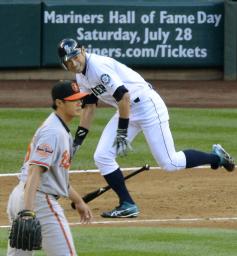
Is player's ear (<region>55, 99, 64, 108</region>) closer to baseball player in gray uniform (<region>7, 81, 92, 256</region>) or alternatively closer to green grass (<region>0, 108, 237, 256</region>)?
baseball player in gray uniform (<region>7, 81, 92, 256</region>)

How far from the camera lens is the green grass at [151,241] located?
8.16 metres

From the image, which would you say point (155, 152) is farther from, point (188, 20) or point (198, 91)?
point (188, 20)

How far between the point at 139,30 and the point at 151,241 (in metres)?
13.5

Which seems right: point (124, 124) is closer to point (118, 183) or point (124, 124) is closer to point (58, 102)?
point (118, 183)

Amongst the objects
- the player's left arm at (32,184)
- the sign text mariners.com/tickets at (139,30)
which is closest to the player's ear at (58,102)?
the player's left arm at (32,184)

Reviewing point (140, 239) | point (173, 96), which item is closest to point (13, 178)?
point (140, 239)

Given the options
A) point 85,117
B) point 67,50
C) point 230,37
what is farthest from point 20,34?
point 67,50

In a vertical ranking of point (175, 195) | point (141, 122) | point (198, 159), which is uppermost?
point (141, 122)

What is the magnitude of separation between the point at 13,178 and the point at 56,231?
5729mm

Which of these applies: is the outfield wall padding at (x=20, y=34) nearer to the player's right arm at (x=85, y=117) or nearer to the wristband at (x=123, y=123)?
the player's right arm at (x=85, y=117)

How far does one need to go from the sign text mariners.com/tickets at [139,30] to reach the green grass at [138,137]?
3.92 metres

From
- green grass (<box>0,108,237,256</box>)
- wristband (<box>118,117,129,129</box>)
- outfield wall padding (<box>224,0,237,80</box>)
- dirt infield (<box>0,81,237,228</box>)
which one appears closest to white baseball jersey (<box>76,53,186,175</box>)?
wristband (<box>118,117,129,129</box>)

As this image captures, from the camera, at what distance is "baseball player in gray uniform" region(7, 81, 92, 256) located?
648cm

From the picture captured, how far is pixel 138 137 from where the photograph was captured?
15.5 metres
